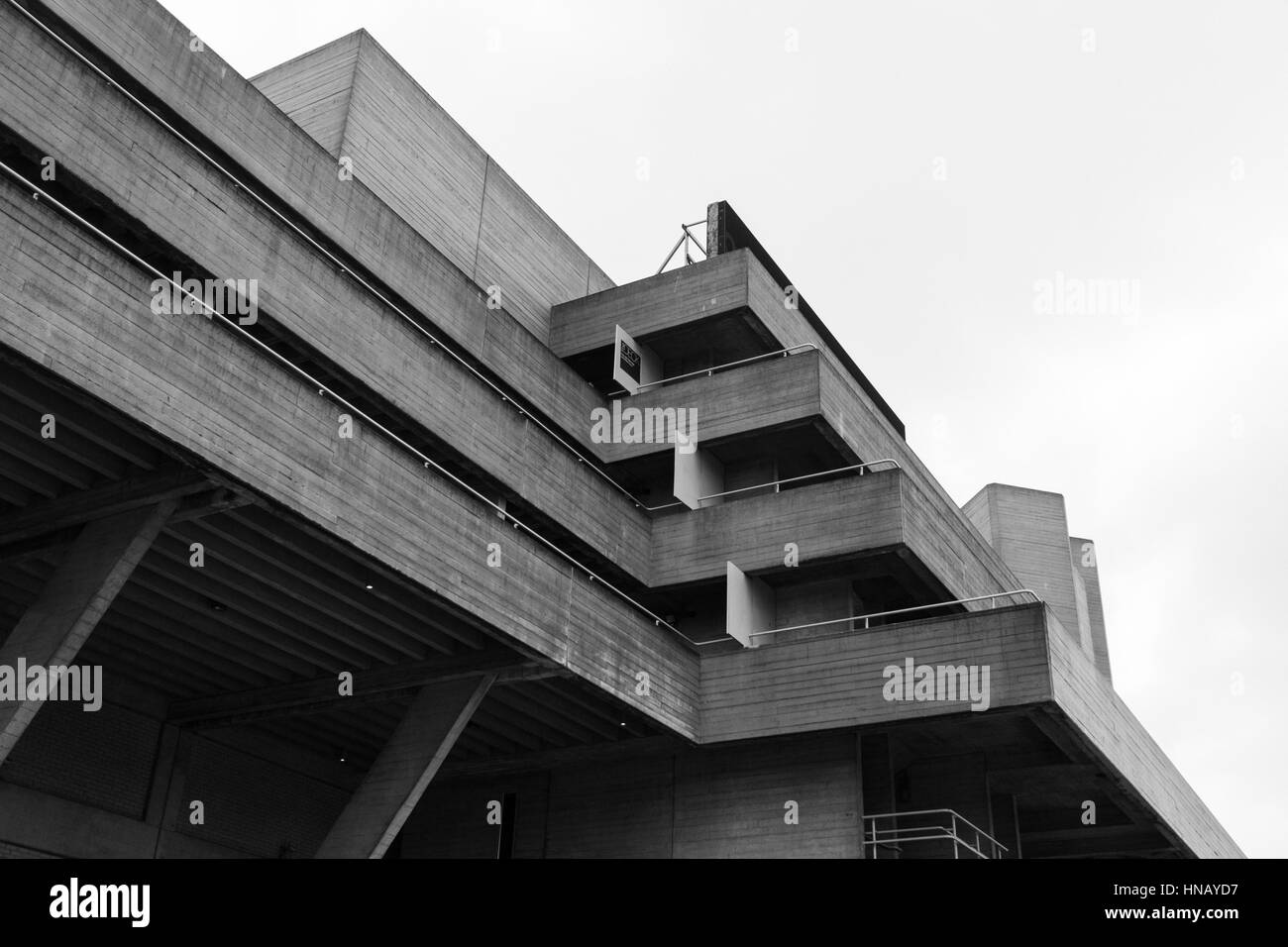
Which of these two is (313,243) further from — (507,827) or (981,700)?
(981,700)

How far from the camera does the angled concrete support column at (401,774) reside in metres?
20.9

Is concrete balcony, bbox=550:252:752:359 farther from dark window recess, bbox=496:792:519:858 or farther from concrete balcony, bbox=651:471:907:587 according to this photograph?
dark window recess, bbox=496:792:519:858

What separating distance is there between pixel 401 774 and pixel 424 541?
4.39 metres

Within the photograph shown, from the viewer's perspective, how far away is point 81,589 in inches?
643

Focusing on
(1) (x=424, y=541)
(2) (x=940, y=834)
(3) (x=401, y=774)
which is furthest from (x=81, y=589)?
(2) (x=940, y=834)

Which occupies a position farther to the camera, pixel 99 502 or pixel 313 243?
pixel 313 243

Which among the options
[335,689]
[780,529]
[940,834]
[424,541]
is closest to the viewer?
[424,541]

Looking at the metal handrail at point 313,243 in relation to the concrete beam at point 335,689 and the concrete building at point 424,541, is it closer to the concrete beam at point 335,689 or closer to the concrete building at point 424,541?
the concrete building at point 424,541

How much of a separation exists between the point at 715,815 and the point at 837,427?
9.46 meters

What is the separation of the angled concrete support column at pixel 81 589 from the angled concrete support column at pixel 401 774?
6402 mm

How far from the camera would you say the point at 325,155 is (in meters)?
25.7
